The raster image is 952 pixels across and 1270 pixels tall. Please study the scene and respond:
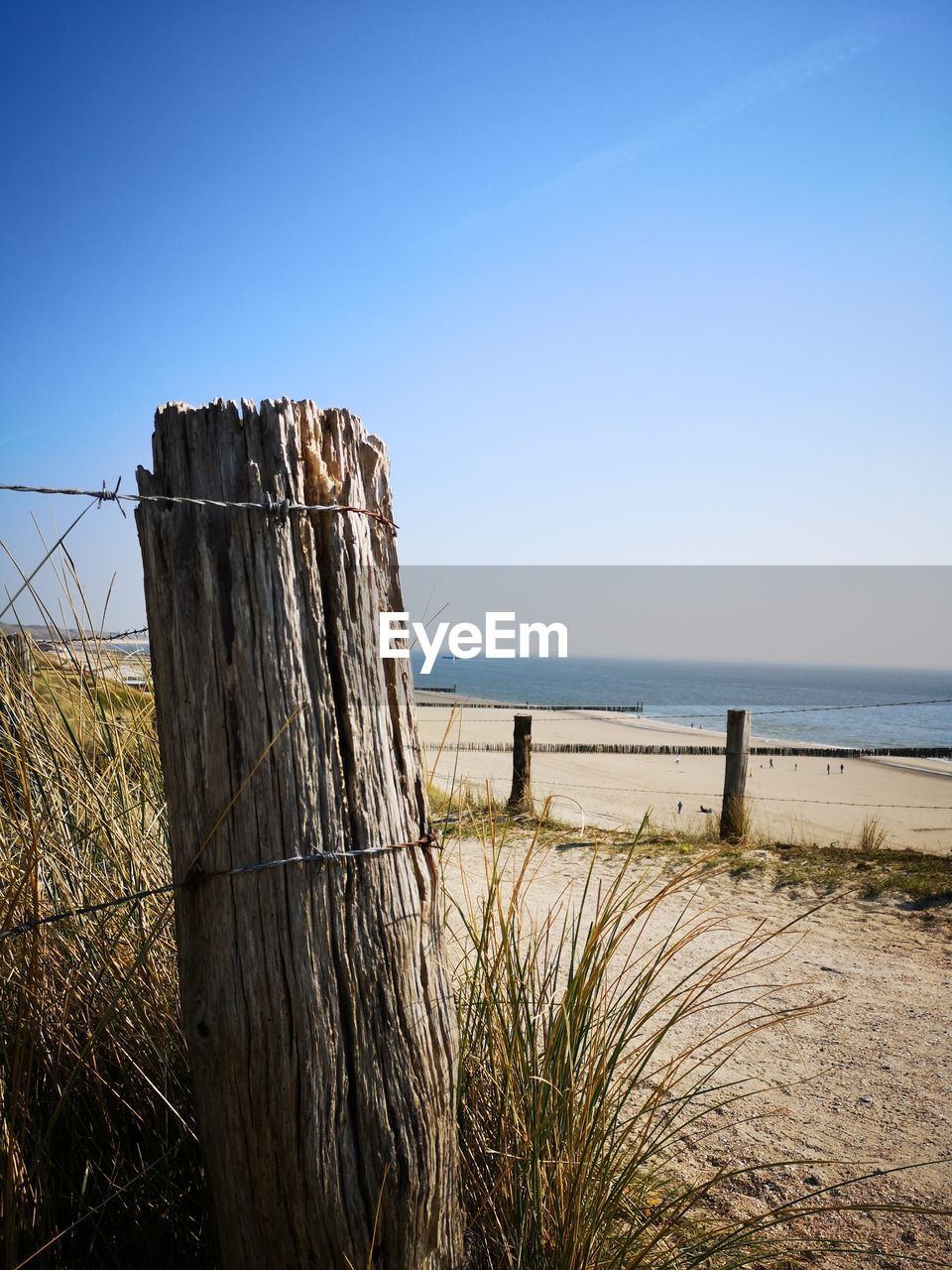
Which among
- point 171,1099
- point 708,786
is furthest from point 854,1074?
point 708,786

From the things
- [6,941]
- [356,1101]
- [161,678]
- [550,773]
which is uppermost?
[161,678]

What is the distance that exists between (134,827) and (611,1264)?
1648 millimetres

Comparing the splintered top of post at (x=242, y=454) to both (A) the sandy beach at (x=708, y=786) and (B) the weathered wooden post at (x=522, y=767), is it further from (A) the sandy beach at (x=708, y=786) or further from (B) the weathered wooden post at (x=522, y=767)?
(B) the weathered wooden post at (x=522, y=767)

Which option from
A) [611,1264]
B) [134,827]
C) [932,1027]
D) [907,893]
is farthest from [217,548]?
[907,893]

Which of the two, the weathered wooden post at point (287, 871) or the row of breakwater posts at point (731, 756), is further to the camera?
the row of breakwater posts at point (731, 756)


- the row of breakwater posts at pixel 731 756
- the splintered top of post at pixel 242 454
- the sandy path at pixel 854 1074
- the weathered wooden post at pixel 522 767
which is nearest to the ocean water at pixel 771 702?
the row of breakwater posts at pixel 731 756

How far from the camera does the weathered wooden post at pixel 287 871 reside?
1388 mm

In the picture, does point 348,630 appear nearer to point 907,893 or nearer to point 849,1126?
point 849,1126

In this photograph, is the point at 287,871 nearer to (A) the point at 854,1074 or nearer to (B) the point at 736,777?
(A) the point at 854,1074

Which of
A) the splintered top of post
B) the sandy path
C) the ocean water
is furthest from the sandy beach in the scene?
the splintered top of post

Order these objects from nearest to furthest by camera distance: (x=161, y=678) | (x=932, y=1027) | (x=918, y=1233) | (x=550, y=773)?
(x=161, y=678) < (x=918, y=1233) < (x=932, y=1027) < (x=550, y=773)

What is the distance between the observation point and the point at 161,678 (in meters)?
1.49

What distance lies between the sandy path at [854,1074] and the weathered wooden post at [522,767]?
3202 mm

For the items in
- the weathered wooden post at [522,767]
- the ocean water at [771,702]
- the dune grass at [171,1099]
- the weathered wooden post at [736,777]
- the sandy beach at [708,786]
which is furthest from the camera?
the ocean water at [771,702]
